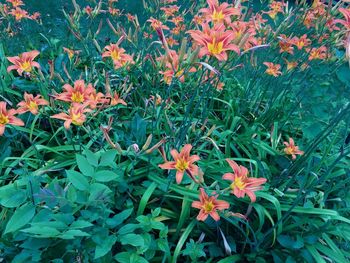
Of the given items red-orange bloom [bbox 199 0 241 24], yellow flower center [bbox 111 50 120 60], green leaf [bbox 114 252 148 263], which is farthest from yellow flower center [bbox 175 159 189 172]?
yellow flower center [bbox 111 50 120 60]

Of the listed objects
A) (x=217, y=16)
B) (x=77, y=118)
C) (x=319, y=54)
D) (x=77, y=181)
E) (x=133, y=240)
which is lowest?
(x=133, y=240)

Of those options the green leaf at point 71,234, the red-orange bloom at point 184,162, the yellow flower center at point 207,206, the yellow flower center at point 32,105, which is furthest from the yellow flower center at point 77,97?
the yellow flower center at point 207,206

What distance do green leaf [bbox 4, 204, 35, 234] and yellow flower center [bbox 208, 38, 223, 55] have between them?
800mm

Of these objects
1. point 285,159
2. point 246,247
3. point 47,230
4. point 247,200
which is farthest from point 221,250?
point 47,230

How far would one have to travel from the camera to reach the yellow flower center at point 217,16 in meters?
1.40

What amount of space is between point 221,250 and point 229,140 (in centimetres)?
65

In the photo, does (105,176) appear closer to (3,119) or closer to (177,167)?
(177,167)

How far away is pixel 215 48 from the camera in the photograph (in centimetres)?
125

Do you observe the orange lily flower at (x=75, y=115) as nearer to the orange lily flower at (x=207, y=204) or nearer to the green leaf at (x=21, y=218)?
the green leaf at (x=21, y=218)

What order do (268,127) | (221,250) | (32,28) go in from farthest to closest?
(32,28)
(268,127)
(221,250)

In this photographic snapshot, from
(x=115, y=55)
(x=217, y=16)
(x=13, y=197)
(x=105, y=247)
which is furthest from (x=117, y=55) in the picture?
(x=105, y=247)

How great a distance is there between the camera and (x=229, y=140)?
201 cm

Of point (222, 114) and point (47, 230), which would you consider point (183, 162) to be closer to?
point (47, 230)

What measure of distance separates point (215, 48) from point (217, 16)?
0.76 feet
